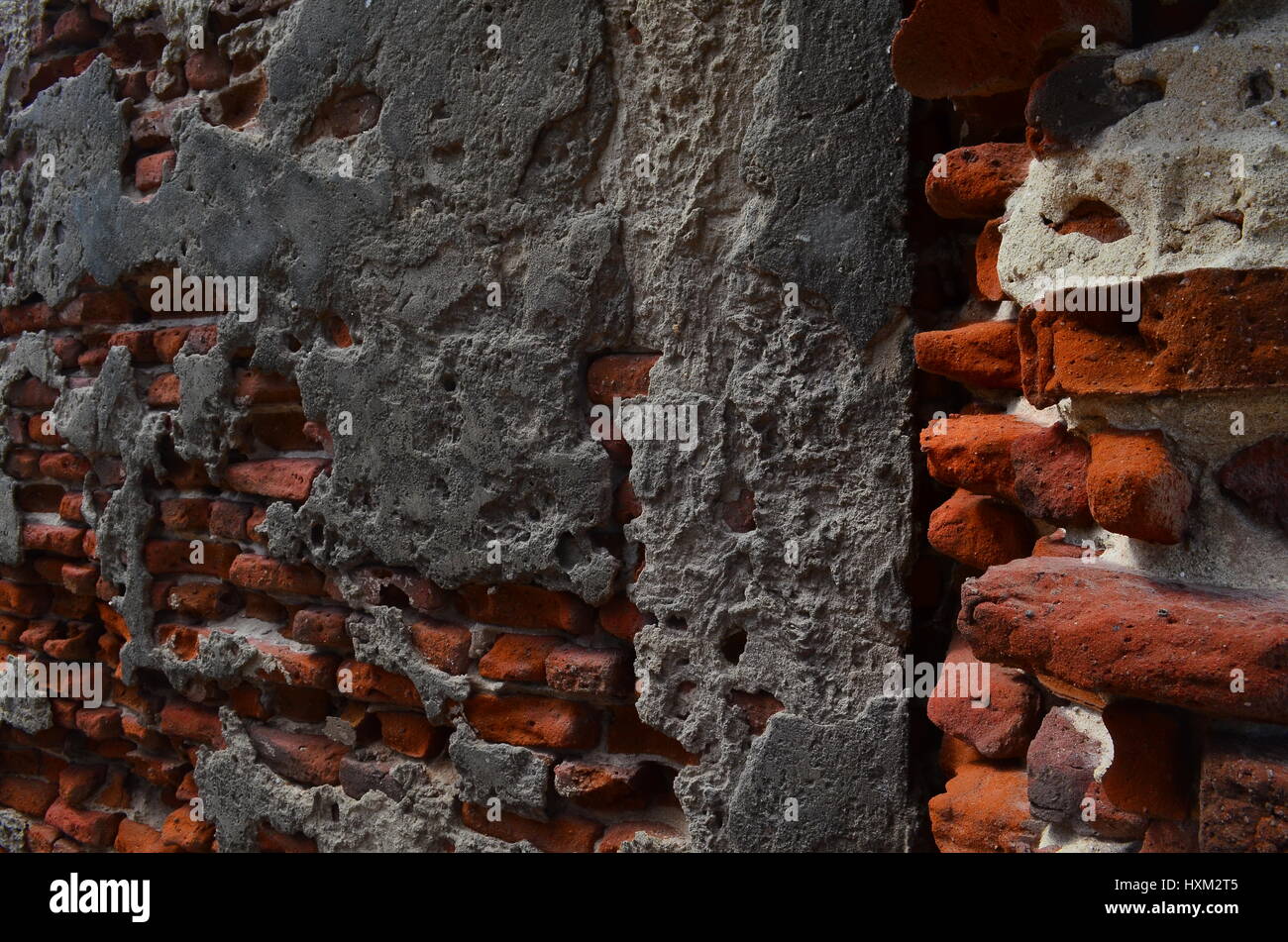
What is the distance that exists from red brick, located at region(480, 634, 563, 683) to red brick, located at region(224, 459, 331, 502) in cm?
51

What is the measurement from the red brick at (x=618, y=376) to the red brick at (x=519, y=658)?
402mm

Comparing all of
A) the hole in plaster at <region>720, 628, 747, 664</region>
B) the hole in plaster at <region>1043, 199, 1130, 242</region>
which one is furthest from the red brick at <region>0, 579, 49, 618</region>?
the hole in plaster at <region>1043, 199, 1130, 242</region>

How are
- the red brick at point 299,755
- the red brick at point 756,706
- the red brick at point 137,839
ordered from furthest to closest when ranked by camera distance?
the red brick at point 137,839
the red brick at point 299,755
the red brick at point 756,706

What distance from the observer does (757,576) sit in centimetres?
133

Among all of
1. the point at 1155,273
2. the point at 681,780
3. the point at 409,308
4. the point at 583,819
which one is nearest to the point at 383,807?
the point at 583,819

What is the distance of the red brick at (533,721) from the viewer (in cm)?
151

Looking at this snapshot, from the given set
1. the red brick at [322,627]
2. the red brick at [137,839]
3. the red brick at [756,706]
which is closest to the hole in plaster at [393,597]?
the red brick at [322,627]

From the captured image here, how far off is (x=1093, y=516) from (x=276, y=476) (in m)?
1.51

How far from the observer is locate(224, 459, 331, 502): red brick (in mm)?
1823

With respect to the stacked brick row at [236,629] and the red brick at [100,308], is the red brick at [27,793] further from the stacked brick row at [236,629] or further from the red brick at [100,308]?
the red brick at [100,308]

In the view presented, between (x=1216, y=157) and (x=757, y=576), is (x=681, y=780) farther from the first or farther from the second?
(x=1216, y=157)

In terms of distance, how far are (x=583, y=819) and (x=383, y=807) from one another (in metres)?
0.43

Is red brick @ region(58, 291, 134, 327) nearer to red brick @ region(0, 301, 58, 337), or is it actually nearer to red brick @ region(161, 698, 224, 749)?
red brick @ region(0, 301, 58, 337)

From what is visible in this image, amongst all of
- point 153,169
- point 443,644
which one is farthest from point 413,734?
point 153,169
